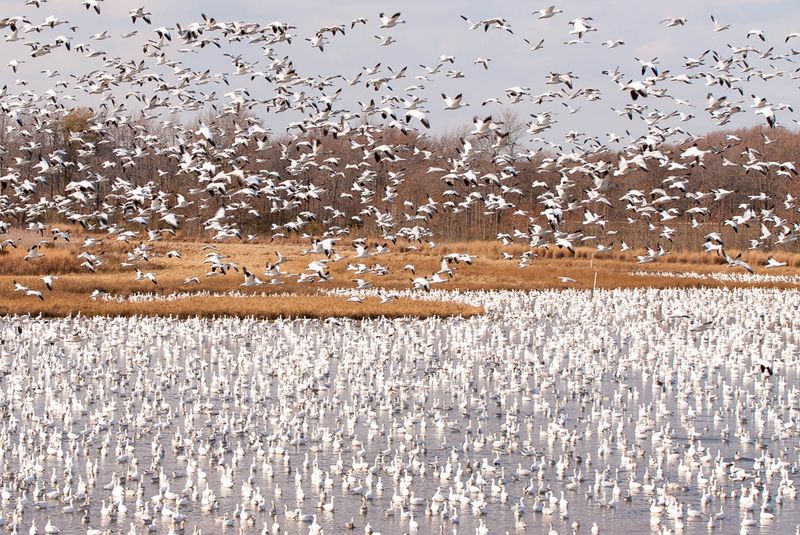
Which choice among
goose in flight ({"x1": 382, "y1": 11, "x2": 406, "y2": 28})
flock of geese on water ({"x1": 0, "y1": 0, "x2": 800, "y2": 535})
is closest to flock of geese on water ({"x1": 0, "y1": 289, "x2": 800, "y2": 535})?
flock of geese on water ({"x1": 0, "y1": 0, "x2": 800, "y2": 535})

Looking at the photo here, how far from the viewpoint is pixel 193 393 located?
2145cm

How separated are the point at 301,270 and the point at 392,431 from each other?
3587 cm

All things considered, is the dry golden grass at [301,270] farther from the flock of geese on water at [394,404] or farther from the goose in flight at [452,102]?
the goose in flight at [452,102]

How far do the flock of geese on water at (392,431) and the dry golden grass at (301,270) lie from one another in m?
4.40

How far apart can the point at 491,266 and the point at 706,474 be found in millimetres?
40543

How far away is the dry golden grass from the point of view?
3603 centimetres

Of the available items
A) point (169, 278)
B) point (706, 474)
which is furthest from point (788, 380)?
point (169, 278)

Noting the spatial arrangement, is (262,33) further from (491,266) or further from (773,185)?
(773,185)

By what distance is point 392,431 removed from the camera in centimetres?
1853

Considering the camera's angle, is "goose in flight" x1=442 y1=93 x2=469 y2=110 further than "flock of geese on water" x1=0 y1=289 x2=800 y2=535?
Yes

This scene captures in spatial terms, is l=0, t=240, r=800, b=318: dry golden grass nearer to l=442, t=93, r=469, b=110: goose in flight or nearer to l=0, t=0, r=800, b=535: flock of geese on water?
l=0, t=0, r=800, b=535: flock of geese on water

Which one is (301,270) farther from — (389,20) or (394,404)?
(394,404)

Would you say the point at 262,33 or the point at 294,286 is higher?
the point at 262,33

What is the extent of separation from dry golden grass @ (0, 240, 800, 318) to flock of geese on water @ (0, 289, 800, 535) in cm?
440
